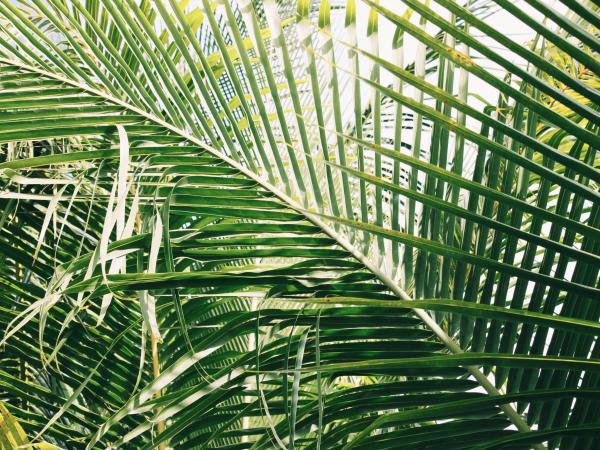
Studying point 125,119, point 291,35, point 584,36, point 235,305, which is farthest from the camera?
point 235,305

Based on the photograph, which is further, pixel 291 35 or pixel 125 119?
pixel 291 35

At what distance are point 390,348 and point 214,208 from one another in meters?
0.31

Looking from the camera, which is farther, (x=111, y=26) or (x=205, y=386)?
(x=111, y=26)

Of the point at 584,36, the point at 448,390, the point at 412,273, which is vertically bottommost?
the point at 448,390

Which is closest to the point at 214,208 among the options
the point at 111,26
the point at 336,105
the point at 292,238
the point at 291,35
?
the point at 292,238

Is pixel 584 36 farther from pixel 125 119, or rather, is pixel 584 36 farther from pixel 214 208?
pixel 125 119

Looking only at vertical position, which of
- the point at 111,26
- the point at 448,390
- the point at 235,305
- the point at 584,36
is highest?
the point at 111,26

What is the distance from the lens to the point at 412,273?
3.31ft

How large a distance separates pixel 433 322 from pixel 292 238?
0.23 meters

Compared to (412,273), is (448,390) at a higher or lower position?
lower

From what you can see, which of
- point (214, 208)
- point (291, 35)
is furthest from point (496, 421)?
point (291, 35)

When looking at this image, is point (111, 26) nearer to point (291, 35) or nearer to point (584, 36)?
point (291, 35)

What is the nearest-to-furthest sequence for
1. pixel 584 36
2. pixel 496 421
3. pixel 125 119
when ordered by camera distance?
pixel 584 36
pixel 496 421
pixel 125 119

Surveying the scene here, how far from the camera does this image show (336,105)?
39.6 inches
